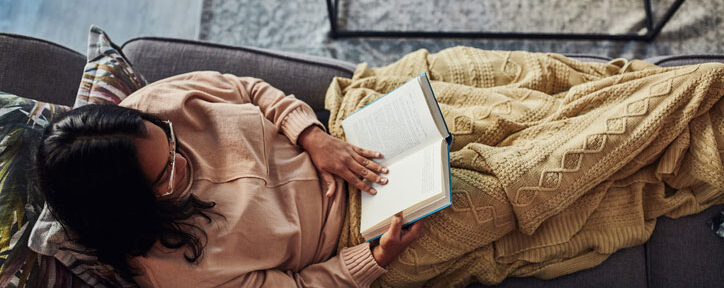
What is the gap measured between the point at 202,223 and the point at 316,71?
22.6 inches

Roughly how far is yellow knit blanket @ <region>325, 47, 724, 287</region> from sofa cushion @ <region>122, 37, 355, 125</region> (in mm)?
149

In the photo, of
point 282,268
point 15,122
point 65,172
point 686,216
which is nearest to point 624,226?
point 686,216

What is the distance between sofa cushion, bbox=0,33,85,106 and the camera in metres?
1.02

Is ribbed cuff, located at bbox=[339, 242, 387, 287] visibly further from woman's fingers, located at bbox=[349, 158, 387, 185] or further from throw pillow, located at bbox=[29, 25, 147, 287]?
throw pillow, located at bbox=[29, 25, 147, 287]

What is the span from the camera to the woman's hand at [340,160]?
1.00 meters

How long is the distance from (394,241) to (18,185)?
2.32 ft

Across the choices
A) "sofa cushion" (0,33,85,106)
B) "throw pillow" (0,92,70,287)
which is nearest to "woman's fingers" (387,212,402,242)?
"throw pillow" (0,92,70,287)

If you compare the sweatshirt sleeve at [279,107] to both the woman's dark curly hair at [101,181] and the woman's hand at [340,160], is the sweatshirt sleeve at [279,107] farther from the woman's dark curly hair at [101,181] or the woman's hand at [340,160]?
the woman's dark curly hair at [101,181]

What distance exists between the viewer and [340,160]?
1.02 m

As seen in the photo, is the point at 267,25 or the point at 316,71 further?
the point at 267,25

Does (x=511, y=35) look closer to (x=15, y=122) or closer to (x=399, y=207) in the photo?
(x=399, y=207)

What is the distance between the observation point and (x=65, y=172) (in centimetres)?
69

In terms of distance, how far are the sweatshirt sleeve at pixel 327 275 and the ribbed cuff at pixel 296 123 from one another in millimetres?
283

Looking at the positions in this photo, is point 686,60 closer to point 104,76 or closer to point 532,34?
point 532,34
